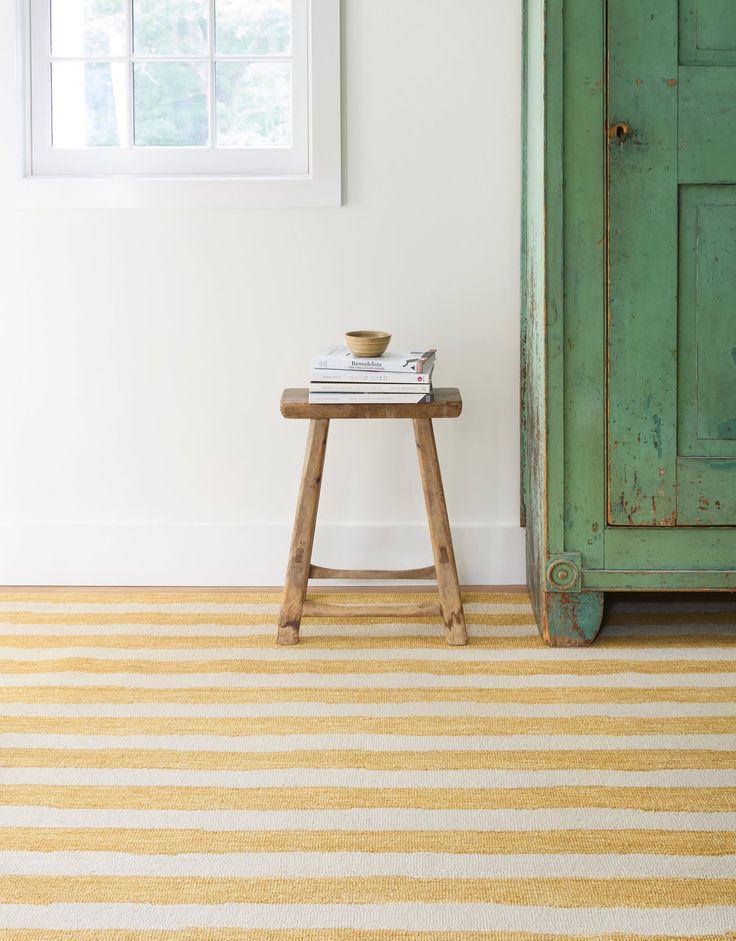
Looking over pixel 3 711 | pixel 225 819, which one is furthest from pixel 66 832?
pixel 3 711

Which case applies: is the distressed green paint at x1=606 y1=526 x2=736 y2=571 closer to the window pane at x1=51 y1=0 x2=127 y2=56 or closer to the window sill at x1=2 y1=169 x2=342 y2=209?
the window sill at x1=2 y1=169 x2=342 y2=209

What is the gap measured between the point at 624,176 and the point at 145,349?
130cm

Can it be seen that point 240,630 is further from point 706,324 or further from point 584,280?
point 706,324

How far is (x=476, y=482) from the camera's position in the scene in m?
2.75

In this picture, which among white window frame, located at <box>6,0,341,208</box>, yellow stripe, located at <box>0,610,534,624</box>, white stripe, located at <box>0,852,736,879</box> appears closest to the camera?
white stripe, located at <box>0,852,736,879</box>

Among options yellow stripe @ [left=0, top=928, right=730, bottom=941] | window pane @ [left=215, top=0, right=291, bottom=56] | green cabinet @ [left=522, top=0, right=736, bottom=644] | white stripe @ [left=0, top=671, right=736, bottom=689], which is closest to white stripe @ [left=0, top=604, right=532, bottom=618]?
green cabinet @ [left=522, top=0, right=736, bottom=644]

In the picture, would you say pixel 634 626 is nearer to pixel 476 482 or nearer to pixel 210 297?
pixel 476 482

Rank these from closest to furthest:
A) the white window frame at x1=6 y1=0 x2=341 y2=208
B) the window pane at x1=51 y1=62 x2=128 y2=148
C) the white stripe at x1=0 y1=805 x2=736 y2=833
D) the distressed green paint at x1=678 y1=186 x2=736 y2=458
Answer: the white stripe at x1=0 y1=805 x2=736 y2=833
the distressed green paint at x1=678 y1=186 x2=736 y2=458
the white window frame at x1=6 y1=0 x2=341 y2=208
the window pane at x1=51 y1=62 x2=128 y2=148

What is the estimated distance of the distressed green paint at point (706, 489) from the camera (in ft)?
7.36

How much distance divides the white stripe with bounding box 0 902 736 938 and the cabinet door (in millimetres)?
1073

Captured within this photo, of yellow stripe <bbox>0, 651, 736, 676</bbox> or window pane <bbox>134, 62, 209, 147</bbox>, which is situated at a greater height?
window pane <bbox>134, 62, 209, 147</bbox>

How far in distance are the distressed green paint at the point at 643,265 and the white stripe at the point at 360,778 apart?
699 mm

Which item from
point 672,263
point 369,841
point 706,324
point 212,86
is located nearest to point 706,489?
point 706,324

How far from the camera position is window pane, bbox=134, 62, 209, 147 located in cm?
272
